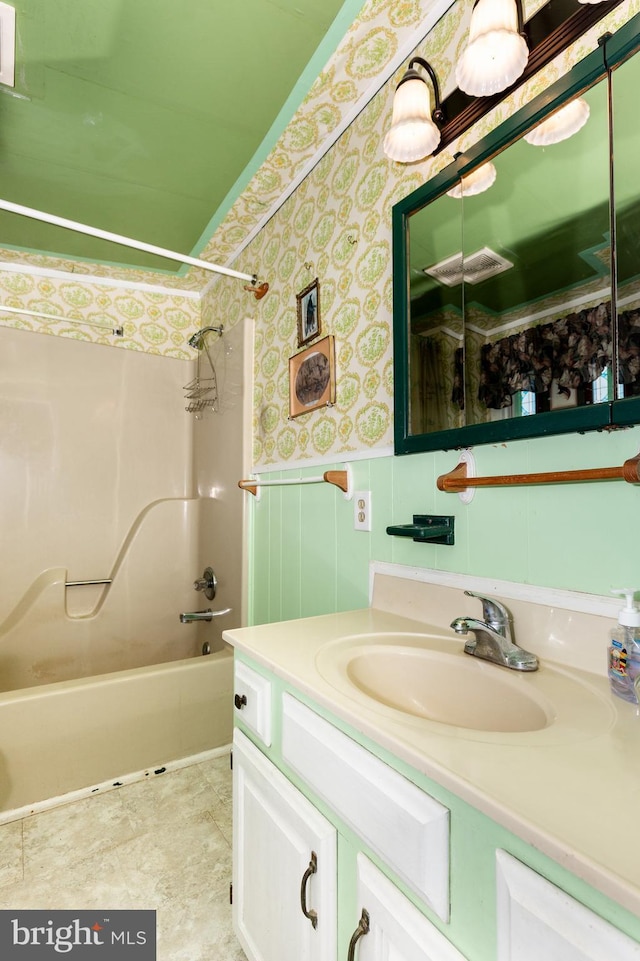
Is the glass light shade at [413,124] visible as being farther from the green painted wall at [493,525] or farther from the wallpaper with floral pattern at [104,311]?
the wallpaper with floral pattern at [104,311]

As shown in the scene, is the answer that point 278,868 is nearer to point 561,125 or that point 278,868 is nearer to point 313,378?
point 313,378

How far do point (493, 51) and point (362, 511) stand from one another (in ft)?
3.60

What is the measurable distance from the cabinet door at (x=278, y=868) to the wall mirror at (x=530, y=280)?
808 millimetres

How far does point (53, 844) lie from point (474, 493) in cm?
166

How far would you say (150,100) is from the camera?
149 centimetres

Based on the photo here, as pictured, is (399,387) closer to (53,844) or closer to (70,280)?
(53,844)

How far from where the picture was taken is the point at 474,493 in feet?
3.50

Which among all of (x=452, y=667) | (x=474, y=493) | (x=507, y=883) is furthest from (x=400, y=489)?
(x=507, y=883)

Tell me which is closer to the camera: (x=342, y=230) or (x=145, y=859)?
(x=145, y=859)

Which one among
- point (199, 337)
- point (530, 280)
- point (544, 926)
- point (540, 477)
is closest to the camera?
point (544, 926)

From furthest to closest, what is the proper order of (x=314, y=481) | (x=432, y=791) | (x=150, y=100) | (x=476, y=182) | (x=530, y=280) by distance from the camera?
(x=314, y=481), (x=150, y=100), (x=476, y=182), (x=530, y=280), (x=432, y=791)

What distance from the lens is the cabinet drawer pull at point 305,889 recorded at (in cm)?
77

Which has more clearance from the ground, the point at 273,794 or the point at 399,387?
the point at 399,387

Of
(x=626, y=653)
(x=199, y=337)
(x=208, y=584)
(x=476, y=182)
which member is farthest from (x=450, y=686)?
(x=199, y=337)
